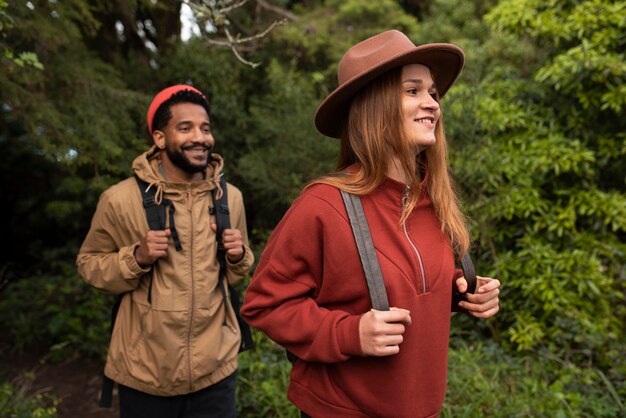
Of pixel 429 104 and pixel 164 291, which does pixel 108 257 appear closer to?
pixel 164 291

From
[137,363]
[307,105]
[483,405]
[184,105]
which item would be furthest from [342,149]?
[307,105]

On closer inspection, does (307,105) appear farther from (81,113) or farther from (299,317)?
(299,317)

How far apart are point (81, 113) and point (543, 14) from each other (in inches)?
164

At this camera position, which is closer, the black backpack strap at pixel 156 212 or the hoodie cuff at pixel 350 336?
the hoodie cuff at pixel 350 336

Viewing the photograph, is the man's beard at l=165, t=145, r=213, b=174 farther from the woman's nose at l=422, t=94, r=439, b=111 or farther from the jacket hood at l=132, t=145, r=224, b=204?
the woman's nose at l=422, t=94, r=439, b=111

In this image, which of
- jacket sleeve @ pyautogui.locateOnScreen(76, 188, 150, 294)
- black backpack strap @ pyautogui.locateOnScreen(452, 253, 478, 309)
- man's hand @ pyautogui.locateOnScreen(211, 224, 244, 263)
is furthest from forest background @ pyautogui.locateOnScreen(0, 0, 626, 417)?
black backpack strap @ pyautogui.locateOnScreen(452, 253, 478, 309)

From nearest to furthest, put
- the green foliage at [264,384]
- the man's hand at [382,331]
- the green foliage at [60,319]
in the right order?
1. the man's hand at [382,331]
2. the green foliage at [264,384]
3. the green foliage at [60,319]

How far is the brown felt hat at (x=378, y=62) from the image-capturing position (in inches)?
66.3

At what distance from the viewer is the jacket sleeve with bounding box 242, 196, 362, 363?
1.62 m

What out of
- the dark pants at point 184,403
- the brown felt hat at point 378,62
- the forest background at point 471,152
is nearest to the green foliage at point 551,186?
the forest background at point 471,152

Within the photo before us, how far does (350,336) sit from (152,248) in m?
1.24

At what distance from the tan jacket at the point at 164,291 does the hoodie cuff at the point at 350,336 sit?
1207mm

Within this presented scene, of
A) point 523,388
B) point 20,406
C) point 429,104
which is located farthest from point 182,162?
point 523,388

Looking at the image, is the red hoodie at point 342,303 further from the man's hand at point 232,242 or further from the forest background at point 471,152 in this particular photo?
the forest background at point 471,152
